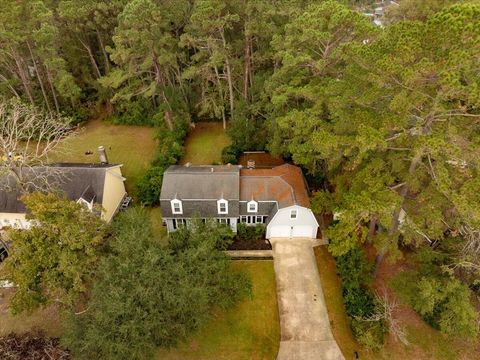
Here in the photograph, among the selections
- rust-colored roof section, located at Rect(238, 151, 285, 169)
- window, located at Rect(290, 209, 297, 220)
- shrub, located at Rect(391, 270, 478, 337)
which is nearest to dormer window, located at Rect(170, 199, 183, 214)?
window, located at Rect(290, 209, 297, 220)

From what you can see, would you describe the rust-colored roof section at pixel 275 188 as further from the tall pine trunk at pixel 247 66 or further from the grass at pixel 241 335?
the tall pine trunk at pixel 247 66

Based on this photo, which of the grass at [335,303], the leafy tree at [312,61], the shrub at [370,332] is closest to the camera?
the shrub at [370,332]

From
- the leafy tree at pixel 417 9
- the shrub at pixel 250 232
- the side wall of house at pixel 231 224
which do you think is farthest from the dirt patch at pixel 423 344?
the leafy tree at pixel 417 9

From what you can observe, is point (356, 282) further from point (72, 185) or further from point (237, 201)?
point (72, 185)

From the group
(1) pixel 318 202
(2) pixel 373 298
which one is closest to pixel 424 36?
(1) pixel 318 202

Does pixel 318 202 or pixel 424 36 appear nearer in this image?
pixel 424 36

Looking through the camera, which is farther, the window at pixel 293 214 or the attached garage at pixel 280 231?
the attached garage at pixel 280 231

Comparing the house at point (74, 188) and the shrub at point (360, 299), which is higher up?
the house at point (74, 188)

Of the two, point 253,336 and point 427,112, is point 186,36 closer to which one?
point 427,112
